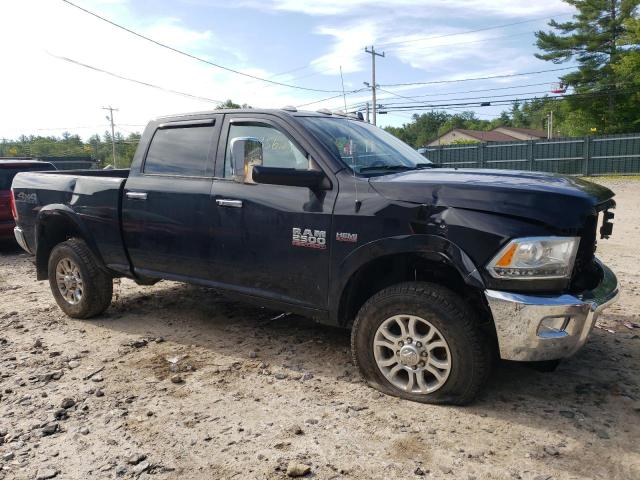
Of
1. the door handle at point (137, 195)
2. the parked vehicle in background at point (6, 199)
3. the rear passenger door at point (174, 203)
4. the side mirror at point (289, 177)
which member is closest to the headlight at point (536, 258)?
the side mirror at point (289, 177)

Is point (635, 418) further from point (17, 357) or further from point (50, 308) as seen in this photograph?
point (50, 308)

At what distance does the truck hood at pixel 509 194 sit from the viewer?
2947 mm

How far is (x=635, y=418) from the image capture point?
3102 millimetres

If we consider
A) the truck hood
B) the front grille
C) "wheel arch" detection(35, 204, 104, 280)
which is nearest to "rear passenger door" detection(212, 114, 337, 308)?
the truck hood

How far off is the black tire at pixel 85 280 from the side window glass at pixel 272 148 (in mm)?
1856

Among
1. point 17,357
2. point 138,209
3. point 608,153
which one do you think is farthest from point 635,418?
point 608,153

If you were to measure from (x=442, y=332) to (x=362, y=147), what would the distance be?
1.59 meters

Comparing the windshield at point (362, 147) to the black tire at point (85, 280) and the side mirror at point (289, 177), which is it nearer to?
the side mirror at point (289, 177)

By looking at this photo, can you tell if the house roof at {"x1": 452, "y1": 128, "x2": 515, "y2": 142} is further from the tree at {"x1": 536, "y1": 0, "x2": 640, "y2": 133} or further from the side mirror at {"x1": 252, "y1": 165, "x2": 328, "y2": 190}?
the side mirror at {"x1": 252, "y1": 165, "x2": 328, "y2": 190}

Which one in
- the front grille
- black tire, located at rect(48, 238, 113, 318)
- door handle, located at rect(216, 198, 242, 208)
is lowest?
black tire, located at rect(48, 238, 113, 318)

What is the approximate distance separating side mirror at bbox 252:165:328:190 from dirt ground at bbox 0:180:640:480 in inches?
54.9

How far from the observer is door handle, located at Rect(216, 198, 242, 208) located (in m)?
3.96

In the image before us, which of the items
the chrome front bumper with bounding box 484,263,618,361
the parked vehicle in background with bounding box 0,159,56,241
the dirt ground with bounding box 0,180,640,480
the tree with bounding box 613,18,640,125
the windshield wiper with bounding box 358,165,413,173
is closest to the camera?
the dirt ground with bounding box 0,180,640,480

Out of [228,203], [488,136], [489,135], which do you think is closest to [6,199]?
[228,203]
